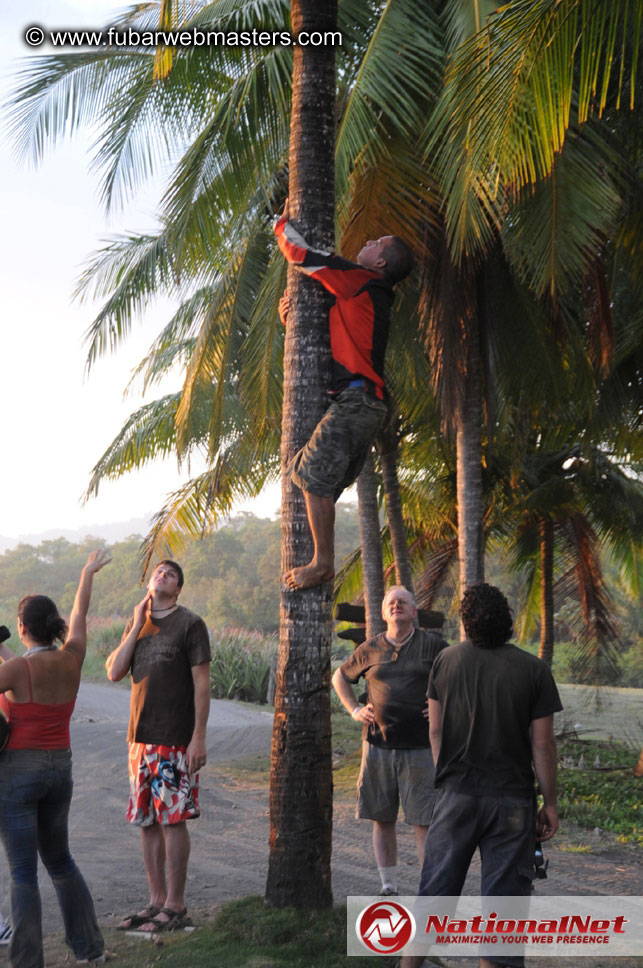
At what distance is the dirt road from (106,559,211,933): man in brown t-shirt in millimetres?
424

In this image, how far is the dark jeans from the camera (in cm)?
436

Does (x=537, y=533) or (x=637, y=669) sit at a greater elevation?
(x=537, y=533)

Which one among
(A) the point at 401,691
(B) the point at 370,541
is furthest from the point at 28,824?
(B) the point at 370,541

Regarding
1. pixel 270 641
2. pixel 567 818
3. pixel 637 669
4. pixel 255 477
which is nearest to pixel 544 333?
pixel 567 818

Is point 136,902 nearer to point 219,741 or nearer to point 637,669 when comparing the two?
point 219,741

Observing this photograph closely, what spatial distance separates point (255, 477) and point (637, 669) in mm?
24958

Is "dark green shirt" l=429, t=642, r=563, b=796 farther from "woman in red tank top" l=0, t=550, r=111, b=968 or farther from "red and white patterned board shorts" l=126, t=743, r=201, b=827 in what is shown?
"woman in red tank top" l=0, t=550, r=111, b=968

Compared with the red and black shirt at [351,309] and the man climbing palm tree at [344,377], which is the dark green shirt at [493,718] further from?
the red and black shirt at [351,309]

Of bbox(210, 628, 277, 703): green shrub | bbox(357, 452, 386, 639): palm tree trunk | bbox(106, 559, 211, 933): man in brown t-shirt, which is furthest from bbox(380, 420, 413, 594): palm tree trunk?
bbox(210, 628, 277, 703): green shrub

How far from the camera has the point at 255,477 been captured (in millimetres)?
17781

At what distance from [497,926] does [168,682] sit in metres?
2.36

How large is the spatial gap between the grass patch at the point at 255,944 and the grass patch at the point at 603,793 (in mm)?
5600

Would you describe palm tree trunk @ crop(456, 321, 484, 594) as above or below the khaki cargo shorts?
above

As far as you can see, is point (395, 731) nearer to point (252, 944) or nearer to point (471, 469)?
point (252, 944)
